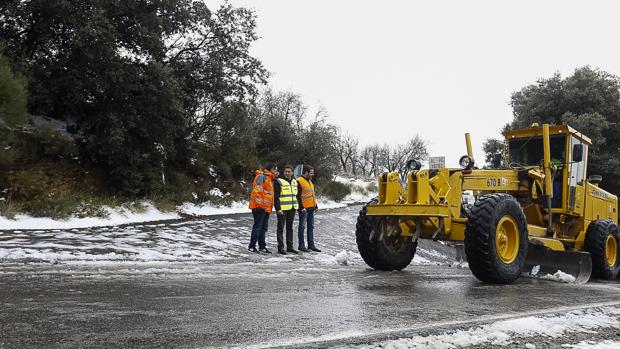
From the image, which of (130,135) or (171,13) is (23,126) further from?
(171,13)

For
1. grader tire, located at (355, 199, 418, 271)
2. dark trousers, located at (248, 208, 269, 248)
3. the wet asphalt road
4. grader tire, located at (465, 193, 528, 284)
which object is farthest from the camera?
dark trousers, located at (248, 208, 269, 248)

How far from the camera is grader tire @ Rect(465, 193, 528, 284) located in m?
6.33

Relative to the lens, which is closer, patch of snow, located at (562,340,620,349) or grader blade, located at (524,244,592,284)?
patch of snow, located at (562,340,620,349)

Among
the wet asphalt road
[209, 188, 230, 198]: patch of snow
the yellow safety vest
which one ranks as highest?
the yellow safety vest

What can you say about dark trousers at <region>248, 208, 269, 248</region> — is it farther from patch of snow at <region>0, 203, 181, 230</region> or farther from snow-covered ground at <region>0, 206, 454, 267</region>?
patch of snow at <region>0, 203, 181, 230</region>

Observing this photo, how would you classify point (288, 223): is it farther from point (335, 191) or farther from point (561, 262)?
point (335, 191)

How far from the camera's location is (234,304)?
4090 millimetres

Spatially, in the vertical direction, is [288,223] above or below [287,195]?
below

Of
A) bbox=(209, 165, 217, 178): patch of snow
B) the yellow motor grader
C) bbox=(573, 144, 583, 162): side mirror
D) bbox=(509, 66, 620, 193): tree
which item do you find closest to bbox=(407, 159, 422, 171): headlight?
the yellow motor grader

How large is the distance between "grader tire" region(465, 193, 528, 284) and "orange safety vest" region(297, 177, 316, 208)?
5.24m

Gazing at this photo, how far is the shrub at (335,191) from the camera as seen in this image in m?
31.5

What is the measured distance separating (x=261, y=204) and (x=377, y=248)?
3.45 metres

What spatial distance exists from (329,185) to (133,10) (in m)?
17.4

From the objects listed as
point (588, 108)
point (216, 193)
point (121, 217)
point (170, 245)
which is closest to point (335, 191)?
point (216, 193)
